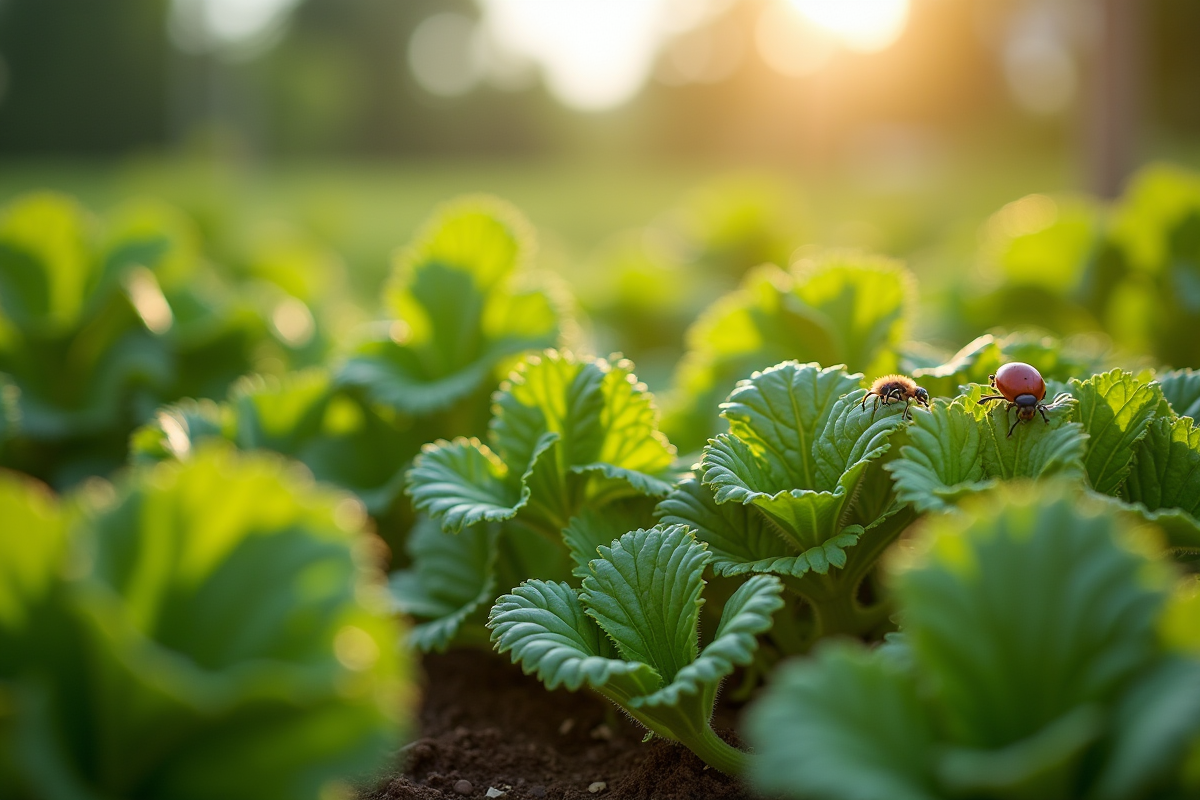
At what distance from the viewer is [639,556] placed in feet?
4.56

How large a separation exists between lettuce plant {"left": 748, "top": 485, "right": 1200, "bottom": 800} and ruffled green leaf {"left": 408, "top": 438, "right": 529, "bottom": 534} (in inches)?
24.2

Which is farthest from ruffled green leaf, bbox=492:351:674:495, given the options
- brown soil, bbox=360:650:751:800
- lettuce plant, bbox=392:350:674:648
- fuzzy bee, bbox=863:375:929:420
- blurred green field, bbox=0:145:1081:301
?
blurred green field, bbox=0:145:1081:301

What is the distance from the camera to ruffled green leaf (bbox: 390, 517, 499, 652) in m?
1.71

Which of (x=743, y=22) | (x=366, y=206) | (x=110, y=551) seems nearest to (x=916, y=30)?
(x=366, y=206)

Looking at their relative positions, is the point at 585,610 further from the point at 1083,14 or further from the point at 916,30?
the point at 916,30

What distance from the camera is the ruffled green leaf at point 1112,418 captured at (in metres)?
1.38

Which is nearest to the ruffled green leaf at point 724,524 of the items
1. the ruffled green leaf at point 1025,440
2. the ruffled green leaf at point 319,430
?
the ruffled green leaf at point 1025,440

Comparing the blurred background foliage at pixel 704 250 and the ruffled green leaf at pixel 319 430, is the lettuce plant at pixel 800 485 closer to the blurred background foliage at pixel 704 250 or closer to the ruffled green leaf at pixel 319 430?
the blurred background foliage at pixel 704 250

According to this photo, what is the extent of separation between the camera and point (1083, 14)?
4.74m

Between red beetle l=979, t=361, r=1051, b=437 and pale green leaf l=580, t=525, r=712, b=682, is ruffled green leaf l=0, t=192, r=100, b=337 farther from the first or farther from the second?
red beetle l=979, t=361, r=1051, b=437

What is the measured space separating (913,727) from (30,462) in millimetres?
2539

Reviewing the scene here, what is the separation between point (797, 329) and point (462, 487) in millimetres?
883

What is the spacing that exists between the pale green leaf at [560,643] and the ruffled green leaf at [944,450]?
0.44 m

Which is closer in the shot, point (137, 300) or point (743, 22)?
point (137, 300)
